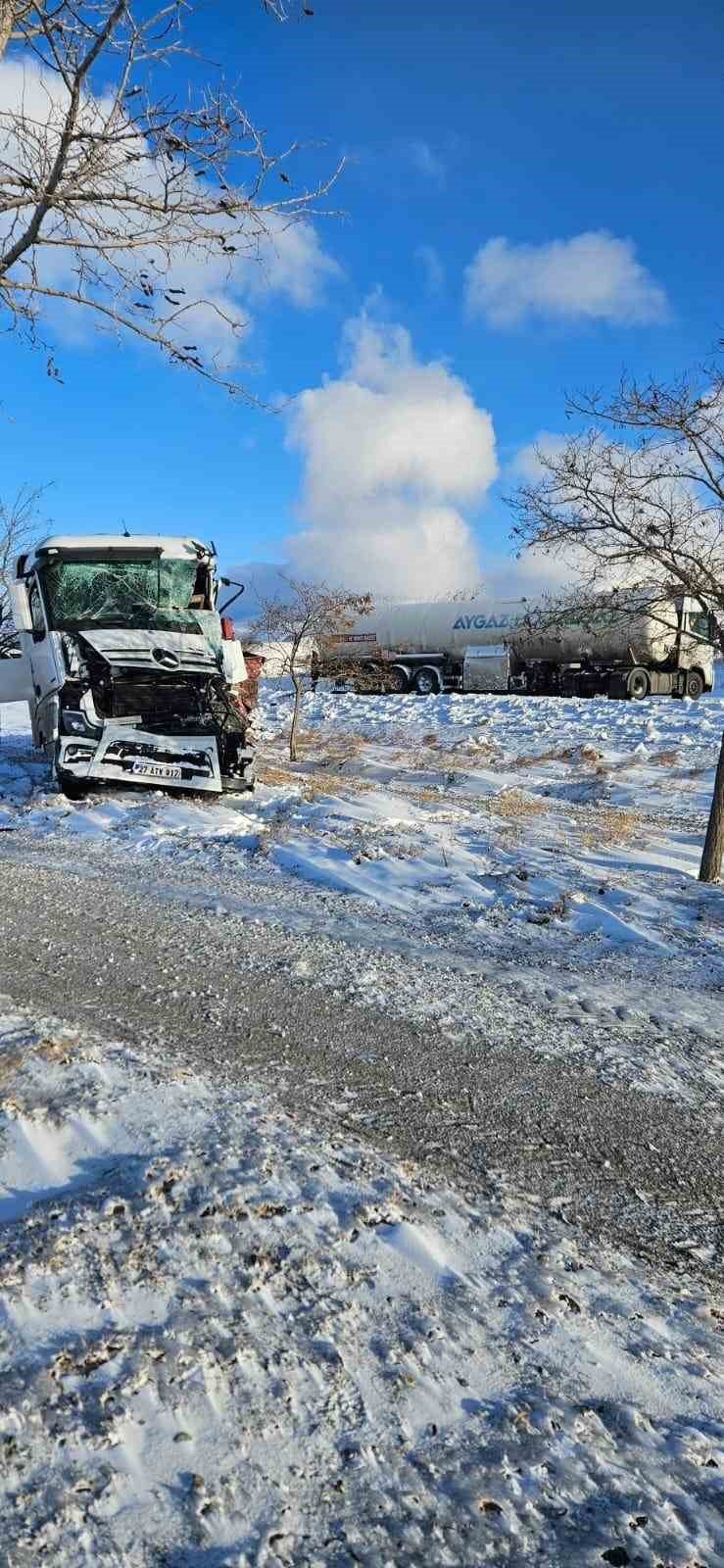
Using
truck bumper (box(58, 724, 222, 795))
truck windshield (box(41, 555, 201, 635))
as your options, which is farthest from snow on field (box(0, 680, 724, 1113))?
truck windshield (box(41, 555, 201, 635))

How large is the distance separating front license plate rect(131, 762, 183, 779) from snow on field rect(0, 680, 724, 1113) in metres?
0.28

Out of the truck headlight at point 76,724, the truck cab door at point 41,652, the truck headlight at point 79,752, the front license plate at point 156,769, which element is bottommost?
the front license plate at point 156,769

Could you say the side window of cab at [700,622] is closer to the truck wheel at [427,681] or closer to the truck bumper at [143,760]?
the truck bumper at [143,760]

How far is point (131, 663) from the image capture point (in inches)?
388

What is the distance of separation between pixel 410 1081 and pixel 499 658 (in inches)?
1254

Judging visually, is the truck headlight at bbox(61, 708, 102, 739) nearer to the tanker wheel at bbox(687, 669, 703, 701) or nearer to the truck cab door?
the truck cab door

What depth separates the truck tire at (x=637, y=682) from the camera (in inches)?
1214

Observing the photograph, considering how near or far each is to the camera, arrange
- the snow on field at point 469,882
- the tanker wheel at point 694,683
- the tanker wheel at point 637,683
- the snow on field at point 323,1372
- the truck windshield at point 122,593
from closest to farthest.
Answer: the snow on field at point 323,1372, the snow on field at point 469,882, the truck windshield at point 122,593, the tanker wheel at point 637,683, the tanker wheel at point 694,683

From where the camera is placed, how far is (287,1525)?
161 centimetres

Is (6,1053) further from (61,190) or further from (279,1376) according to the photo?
(61,190)

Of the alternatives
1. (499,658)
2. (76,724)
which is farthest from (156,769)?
(499,658)

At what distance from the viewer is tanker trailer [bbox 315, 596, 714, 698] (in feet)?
101

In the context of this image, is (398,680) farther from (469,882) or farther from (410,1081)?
(410,1081)

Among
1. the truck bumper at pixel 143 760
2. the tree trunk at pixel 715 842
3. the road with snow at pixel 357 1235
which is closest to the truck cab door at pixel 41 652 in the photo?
the truck bumper at pixel 143 760
